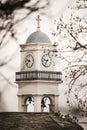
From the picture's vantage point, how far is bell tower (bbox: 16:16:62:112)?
36.5m

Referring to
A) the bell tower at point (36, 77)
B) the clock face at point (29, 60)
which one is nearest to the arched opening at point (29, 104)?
the bell tower at point (36, 77)

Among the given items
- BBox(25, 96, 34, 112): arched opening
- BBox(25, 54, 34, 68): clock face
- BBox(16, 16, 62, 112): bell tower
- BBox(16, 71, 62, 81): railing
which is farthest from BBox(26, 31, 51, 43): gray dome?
BBox(25, 96, 34, 112): arched opening

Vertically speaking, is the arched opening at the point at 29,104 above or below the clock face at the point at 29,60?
below

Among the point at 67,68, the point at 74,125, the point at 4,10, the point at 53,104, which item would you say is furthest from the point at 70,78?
the point at 53,104

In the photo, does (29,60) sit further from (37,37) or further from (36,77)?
(37,37)

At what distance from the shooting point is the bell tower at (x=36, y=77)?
120 feet

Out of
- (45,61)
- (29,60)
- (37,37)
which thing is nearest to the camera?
(45,61)

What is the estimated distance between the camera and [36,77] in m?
37.2

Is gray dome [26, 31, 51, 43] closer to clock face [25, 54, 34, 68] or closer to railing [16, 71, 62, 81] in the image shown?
clock face [25, 54, 34, 68]

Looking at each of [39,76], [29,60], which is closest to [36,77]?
[39,76]

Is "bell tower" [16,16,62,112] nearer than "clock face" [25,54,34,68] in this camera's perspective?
Yes

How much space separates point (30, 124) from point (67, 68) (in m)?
8.06

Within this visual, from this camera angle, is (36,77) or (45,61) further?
(36,77)

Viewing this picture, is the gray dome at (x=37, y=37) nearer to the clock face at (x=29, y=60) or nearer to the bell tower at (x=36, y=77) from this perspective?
the bell tower at (x=36, y=77)
